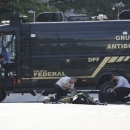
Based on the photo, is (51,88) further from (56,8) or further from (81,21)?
(56,8)

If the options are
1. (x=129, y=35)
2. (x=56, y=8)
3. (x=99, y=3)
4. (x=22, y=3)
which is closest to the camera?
(x=129, y=35)

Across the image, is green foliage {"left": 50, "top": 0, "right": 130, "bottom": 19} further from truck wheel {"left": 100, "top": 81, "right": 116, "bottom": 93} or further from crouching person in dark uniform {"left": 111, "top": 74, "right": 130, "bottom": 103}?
crouching person in dark uniform {"left": 111, "top": 74, "right": 130, "bottom": 103}

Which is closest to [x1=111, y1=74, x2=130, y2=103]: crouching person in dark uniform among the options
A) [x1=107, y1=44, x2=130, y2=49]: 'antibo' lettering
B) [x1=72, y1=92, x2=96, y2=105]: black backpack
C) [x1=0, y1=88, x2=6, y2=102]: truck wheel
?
[x1=107, y1=44, x2=130, y2=49]: 'antibo' lettering

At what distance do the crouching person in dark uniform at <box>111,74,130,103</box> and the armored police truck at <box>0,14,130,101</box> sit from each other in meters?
0.36

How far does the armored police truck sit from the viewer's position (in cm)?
1616

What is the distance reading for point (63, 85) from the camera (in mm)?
16141

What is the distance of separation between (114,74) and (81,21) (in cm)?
214

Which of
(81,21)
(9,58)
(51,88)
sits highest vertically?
(81,21)

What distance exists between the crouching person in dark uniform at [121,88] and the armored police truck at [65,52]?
363 millimetres

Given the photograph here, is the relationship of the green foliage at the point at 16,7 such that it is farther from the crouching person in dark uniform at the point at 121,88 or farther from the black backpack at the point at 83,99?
the black backpack at the point at 83,99

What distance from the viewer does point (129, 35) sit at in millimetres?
16047

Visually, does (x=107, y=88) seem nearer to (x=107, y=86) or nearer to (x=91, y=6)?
(x=107, y=86)

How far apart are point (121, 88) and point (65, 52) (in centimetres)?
222
